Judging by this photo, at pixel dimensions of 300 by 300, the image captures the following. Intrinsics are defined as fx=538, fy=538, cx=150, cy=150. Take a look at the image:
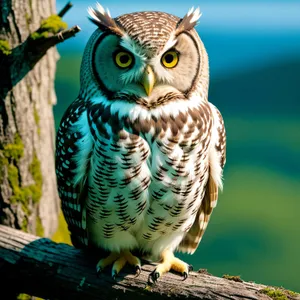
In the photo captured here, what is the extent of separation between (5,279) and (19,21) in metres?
1.36

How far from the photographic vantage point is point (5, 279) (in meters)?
2.42

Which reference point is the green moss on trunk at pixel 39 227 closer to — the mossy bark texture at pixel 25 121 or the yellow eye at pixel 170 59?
the mossy bark texture at pixel 25 121

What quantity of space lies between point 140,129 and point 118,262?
615mm

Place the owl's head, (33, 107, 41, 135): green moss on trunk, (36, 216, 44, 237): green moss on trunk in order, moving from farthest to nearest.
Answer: (36, 216, 44, 237): green moss on trunk, (33, 107, 41, 135): green moss on trunk, the owl's head

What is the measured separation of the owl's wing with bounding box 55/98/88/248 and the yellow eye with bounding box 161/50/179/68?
37 centimetres

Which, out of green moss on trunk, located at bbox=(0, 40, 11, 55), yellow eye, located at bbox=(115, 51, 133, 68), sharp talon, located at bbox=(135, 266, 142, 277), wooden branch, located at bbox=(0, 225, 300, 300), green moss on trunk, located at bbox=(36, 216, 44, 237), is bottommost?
wooden branch, located at bbox=(0, 225, 300, 300)

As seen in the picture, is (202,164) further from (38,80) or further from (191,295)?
(38,80)

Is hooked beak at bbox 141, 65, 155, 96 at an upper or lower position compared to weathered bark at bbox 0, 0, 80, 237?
lower

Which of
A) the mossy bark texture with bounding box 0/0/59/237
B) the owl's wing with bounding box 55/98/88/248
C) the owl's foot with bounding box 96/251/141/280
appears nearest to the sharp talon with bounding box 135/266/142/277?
the owl's foot with bounding box 96/251/141/280

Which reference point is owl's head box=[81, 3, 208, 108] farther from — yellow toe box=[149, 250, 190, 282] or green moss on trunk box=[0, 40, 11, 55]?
green moss on trunk box=[0, 40, 11, 55]

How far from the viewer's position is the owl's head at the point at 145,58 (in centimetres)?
177

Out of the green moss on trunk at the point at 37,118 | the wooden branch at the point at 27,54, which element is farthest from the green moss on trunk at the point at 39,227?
the wooden branch at the point at 27,54

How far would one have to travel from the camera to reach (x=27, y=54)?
9.51ft

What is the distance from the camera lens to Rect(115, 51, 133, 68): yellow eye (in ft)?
5.95
